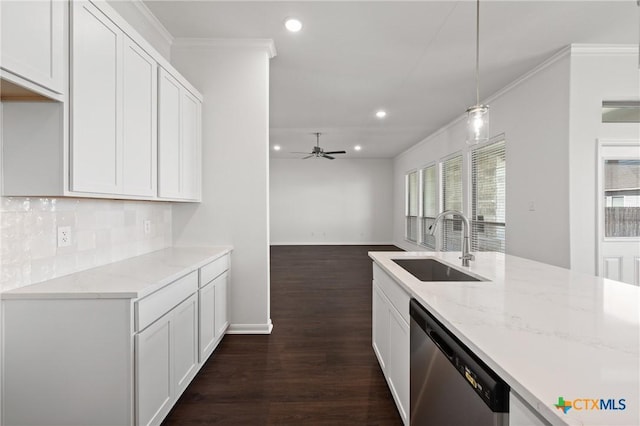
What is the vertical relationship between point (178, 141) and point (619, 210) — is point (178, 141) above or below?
above

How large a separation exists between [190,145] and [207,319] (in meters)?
1.55

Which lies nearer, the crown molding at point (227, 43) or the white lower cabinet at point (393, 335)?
the white lower cabinet at point (393, 335)

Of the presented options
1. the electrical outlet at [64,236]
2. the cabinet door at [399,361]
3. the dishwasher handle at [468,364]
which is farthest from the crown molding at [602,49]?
the electrical outlet at [64,236]

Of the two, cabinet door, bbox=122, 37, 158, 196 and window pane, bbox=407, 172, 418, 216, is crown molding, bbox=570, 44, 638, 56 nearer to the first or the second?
cabinet door, bbox=122, 37, 158, 196

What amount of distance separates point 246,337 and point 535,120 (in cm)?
422

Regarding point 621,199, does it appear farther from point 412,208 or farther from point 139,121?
point 412,208

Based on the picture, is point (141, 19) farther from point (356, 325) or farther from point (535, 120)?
point (535, 120)

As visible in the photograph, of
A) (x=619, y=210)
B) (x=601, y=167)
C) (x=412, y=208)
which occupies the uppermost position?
(x=601, y=167)

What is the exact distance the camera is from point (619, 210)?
328 centimetres

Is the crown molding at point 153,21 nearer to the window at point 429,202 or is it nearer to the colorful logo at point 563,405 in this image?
the colorful logo at point 563,405

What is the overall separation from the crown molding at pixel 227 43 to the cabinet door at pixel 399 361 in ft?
8.91

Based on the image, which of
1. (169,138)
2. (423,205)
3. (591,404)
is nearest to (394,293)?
(591,404)

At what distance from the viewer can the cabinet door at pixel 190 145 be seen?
265 centimetres

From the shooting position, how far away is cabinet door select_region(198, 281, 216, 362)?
2.27 metres
